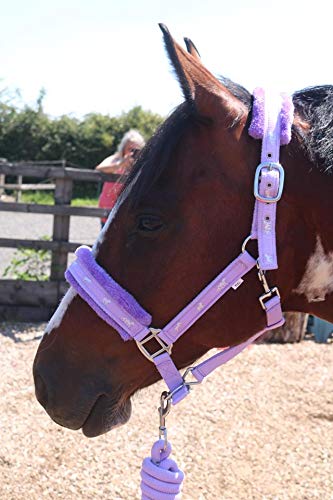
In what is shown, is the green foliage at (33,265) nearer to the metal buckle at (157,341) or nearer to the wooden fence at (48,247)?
the wooden fence at (48,247)

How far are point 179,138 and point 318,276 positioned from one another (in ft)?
1.97

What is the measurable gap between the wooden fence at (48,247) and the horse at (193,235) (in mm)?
4991

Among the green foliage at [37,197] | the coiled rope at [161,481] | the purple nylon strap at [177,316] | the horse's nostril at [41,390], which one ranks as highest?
the purple nylon strap at [177,316]

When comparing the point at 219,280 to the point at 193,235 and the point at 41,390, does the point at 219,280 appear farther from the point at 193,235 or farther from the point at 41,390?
the point at 41,390

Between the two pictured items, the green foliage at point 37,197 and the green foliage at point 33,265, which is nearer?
the green foliage at point 33,265

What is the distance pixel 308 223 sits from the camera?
1671 mm

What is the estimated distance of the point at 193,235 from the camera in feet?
5.35

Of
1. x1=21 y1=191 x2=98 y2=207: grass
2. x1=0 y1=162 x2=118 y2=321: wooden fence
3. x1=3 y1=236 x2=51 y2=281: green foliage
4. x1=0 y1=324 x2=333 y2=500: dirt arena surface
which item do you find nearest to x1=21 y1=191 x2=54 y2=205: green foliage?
x1=21 y1=191 x2=98 y2=207: grass

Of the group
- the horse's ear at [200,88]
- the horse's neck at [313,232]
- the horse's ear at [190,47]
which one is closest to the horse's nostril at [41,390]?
the horse's neck at [313,232]

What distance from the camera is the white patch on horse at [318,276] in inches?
66.8

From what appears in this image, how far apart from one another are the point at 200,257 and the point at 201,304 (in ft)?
0.45

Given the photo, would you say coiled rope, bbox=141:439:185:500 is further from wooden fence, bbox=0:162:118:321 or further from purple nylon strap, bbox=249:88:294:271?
wooden fence, bbox=0:162:118:321

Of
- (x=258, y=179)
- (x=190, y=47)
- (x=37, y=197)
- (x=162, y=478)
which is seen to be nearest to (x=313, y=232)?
(x=258, y=179)

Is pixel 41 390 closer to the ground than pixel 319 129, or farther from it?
closer to the ground
